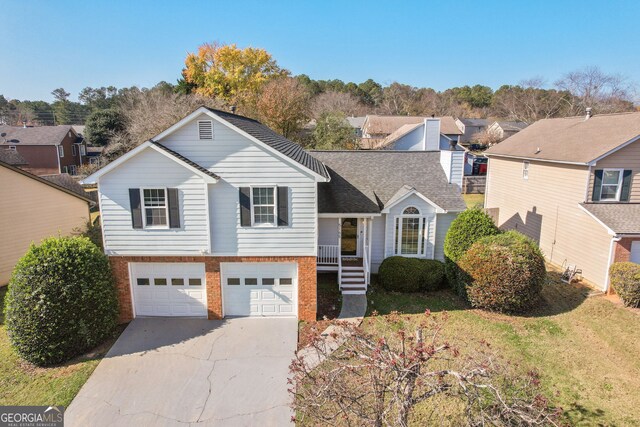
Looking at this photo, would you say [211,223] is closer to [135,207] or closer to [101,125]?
[135,207]

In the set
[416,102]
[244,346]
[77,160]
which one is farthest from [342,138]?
[416,102]

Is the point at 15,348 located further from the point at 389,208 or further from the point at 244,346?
the point at 389,208

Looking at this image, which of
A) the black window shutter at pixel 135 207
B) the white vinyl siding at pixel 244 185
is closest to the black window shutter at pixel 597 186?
the white vinyl siding at pixel 244 185

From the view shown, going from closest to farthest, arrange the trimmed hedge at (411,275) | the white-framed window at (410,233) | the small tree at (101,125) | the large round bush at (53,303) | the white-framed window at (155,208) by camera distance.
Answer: the large round bush at (53,303) < the white-framed window at (155,208) < the trimmed hedge at (411,275) < the white-framed window at (410,233) < the small tree at (101,125)

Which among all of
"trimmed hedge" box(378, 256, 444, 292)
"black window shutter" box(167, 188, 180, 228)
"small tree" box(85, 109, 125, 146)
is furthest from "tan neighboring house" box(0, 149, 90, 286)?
"small tree" box(85, 109, 125, 146)

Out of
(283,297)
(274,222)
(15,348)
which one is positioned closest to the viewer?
(15,348)

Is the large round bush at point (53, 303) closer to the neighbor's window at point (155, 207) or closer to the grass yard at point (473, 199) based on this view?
the neighbor's window at point (155, 207)

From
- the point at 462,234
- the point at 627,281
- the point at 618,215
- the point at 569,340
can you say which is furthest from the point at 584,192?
the point at 569,340

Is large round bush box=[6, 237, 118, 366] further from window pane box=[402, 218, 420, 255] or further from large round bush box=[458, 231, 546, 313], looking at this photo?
large round bush box=[458, 231, 546, 313]
